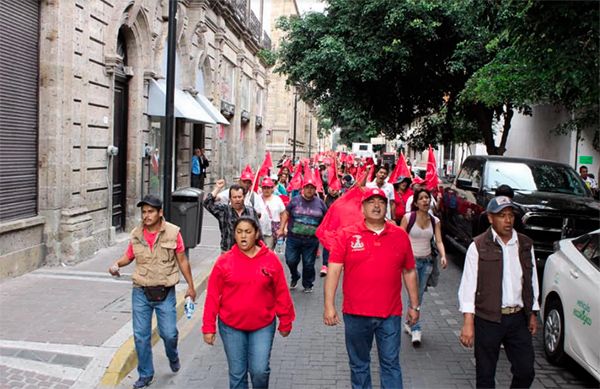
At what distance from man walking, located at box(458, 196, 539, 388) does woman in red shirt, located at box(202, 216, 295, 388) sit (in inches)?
58.2

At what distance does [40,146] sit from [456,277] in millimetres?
7483

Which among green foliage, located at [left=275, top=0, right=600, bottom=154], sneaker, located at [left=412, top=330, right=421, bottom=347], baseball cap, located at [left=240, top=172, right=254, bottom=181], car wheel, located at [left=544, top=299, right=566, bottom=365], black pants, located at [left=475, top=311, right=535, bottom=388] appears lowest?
sneaker, located at [left=412, top=330, right=421, bottom=347]

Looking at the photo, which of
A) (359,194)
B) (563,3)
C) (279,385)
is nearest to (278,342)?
(279,385)

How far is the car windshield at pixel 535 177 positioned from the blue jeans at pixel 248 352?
7449 millimetres

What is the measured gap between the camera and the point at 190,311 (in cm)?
585

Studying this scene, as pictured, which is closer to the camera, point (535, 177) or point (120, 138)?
point (535, 177)

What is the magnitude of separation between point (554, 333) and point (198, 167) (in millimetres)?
15240

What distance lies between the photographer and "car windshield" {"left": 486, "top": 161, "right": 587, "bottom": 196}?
432 inches

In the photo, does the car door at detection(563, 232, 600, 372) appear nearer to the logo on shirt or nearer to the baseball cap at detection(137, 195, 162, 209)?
the logo on shirt

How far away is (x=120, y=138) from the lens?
13766mm

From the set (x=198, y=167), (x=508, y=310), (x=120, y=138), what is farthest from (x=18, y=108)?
(x=198, y=167)

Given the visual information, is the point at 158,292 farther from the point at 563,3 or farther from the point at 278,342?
the point at 563,3

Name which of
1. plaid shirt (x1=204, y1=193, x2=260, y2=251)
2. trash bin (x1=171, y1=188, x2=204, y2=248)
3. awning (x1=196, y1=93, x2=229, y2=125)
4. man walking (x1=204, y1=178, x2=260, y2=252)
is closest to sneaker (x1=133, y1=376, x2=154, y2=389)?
man walking (x1=204, y1=178, x2=260, y2=252)

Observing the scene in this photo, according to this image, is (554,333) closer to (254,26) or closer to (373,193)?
(373,193)
